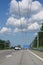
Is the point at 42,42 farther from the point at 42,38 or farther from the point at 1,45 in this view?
the point at 1,45

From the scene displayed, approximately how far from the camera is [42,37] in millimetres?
158250

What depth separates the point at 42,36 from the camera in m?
158

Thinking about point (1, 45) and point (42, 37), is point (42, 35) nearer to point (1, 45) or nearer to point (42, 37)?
point (42, 37)

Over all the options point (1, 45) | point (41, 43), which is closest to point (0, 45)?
point (1, 45)

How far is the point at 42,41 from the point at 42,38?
595 centimetres

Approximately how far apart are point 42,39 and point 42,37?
9.32ft

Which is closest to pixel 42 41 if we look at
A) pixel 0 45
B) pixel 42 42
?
pixel 42 42

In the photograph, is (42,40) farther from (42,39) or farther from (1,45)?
(1,45)

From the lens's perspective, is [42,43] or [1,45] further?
[1,45]

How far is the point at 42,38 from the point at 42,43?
317 inches

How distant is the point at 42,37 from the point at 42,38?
1.02 meters

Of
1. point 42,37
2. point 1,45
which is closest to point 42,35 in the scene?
point 42,37

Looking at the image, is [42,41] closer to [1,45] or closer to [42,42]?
[42,42]

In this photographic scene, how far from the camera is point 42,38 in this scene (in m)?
158
